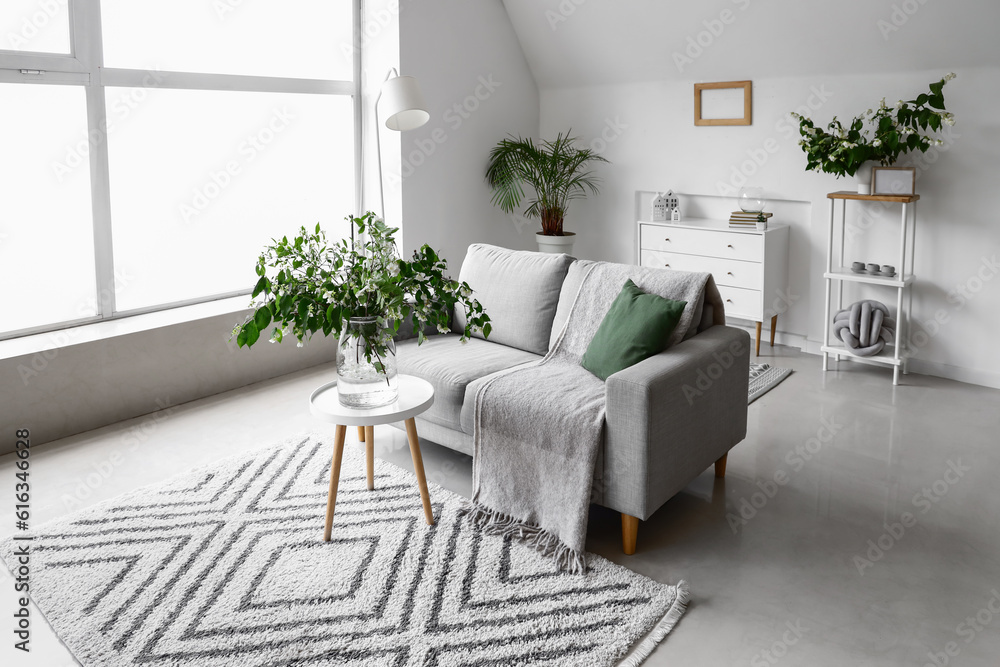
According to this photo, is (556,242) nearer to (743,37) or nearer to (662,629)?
(743,37)

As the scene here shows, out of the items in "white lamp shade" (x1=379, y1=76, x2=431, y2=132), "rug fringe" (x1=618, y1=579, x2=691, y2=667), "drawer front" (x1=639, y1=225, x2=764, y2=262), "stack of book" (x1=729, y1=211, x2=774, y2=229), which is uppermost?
"white lamp shade" (x1=379, y1=76, x2=431, y2=132)

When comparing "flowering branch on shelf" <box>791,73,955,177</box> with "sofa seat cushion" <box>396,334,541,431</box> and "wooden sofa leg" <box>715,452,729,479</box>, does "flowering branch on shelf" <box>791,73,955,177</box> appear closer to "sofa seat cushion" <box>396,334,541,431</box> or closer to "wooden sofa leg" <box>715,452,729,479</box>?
"wooden sofa leg" <box>715,452,729,479</box>

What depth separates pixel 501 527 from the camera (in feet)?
9.08

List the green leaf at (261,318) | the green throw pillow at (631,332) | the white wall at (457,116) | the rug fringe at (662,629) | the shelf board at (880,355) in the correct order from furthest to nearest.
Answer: the white wall at (457,116) < the shelf board at (880,355) < the green throw pillow at (631,332) < the green leaf at (261,318) < the rug fringe at (662,629)

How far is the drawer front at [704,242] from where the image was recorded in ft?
15.4

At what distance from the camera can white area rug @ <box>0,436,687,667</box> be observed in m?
2.13

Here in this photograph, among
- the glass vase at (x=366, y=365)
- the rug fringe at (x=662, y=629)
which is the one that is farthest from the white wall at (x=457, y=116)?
the rug fringe at (x=662, y=629)

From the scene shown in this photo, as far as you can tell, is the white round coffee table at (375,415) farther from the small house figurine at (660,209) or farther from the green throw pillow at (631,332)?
the small house figurine at (660,209)

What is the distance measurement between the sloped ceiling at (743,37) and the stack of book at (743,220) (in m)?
0.87

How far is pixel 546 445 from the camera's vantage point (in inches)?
105

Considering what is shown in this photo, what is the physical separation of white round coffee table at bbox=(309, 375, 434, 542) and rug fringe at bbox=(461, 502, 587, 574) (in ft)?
0.58

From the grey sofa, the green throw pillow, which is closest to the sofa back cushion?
the grey sofa

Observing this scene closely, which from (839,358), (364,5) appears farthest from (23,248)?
(839,358)

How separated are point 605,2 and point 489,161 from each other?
4.37 ft
